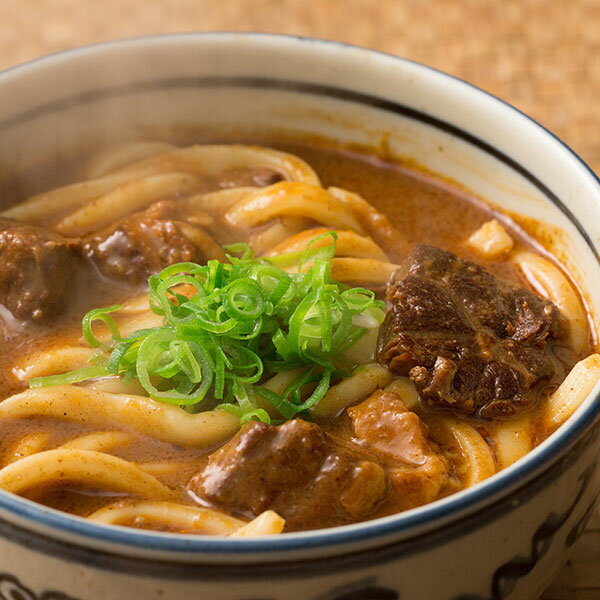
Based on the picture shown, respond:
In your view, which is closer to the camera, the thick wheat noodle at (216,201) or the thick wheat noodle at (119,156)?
the thick wheat noodle at (216,201)

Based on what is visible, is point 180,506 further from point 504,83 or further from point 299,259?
point 504,83

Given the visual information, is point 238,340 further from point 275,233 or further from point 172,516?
point 275,233

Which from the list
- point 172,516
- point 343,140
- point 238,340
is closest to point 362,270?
point 238,340

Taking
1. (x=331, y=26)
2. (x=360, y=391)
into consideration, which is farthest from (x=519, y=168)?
(x=331, y=26)

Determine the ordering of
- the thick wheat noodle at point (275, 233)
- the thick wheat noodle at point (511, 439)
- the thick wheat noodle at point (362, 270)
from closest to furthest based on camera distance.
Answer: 1. the thick wheat noodle at point (511, 439)
2. the thick wheat noodle at point (362, 270)
3. the thick wheat noodle at point (275, 233)

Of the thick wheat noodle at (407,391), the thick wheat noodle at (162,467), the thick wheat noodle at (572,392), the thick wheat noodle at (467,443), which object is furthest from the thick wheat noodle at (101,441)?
the thick wheat noodle at (572,392)

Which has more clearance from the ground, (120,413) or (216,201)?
(216,201)

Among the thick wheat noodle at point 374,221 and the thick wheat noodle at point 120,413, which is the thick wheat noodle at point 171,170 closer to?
the thick wheat noodle at point 374,221

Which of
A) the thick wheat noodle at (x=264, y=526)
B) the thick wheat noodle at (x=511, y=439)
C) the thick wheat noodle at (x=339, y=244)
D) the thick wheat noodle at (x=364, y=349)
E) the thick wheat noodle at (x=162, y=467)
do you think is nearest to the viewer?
the thick wheat noodle at (x=264, y=526)
